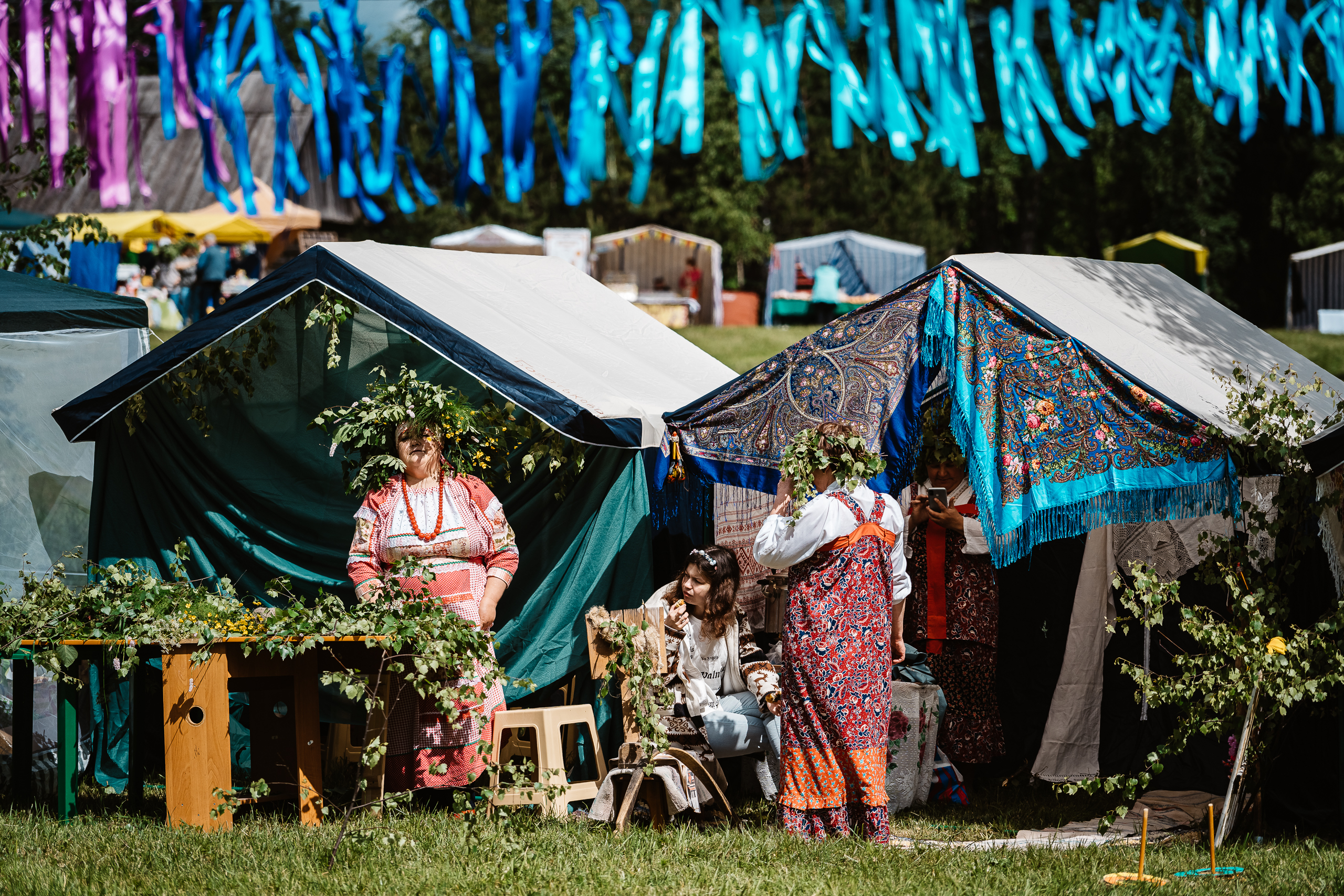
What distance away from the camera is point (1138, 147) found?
25938 millimetres

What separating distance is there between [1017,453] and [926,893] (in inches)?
60.0

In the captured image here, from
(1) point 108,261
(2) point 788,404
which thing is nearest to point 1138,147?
(1) point 108,261

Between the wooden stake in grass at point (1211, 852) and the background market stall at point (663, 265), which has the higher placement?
the background market stall at point (663, 265)

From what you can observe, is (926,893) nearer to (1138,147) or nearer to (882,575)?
(882,575)

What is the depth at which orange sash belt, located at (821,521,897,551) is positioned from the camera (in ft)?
14.2

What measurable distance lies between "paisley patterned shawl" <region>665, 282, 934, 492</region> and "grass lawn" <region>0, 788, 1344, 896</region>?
4.63 feet

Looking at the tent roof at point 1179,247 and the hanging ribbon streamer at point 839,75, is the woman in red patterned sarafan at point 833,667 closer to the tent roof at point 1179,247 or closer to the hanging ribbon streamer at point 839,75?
the hanging ribbon streamer at point 839,75

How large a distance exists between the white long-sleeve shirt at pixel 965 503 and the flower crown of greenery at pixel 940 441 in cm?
14

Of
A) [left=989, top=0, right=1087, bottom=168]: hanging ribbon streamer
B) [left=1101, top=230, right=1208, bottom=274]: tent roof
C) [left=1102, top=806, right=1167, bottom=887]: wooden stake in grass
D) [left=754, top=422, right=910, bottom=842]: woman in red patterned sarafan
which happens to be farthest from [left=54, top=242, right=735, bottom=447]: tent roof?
[left=1101, top=230, right=1208, bottom=274]: tent roof

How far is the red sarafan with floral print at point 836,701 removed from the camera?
430cm

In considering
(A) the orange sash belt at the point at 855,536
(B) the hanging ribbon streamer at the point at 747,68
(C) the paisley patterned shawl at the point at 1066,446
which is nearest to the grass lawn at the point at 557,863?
(A) the orange sash belt at the point at 855,536

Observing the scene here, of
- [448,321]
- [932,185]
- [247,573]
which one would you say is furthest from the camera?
[932,185]

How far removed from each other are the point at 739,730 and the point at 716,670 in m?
0.25

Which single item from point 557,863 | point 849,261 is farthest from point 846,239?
point 557,863
